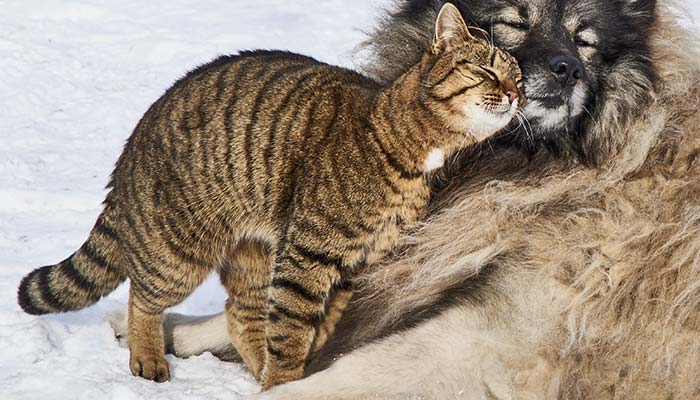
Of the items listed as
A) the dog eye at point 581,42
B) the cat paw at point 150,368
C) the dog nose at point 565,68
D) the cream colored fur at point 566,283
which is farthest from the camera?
the dog eye at point 581,42

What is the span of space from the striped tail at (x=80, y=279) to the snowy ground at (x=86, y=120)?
0.11 m

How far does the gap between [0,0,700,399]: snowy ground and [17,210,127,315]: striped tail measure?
0.35ft

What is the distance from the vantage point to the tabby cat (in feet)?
11.5

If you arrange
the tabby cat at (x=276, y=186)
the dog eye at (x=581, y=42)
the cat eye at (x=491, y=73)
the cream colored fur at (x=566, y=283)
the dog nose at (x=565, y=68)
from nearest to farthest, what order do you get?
1. the cat eye at (x=491, y=73)
2. the tabby cat at (x=276, y=186)
3. the cream colored fur at (x=566, y=283)
4. the dog nose at (x=565, y=68)
5. the dog eye at (x=581, y=42)

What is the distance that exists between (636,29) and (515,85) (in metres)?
1.13

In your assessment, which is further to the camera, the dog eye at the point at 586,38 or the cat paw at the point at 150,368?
the dog eye at the point at 586,38

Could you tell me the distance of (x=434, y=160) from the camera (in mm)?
3551

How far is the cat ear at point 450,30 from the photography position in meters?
3.41

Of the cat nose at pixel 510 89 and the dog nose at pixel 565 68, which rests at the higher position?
the cat nose at pixel 510 89

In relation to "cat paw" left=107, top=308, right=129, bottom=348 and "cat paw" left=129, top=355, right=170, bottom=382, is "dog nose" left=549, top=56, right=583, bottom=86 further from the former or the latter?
"cat paw" left=107, top=308, right=129, bottom=348

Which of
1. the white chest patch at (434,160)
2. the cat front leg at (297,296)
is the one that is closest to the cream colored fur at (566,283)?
the cat front leg at (297,296)

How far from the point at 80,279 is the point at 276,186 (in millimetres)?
990

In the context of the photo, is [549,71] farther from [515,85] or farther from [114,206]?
[114,206]

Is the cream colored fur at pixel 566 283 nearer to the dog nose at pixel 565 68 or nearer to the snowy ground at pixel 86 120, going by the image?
the dog nose at pixel 565 68
